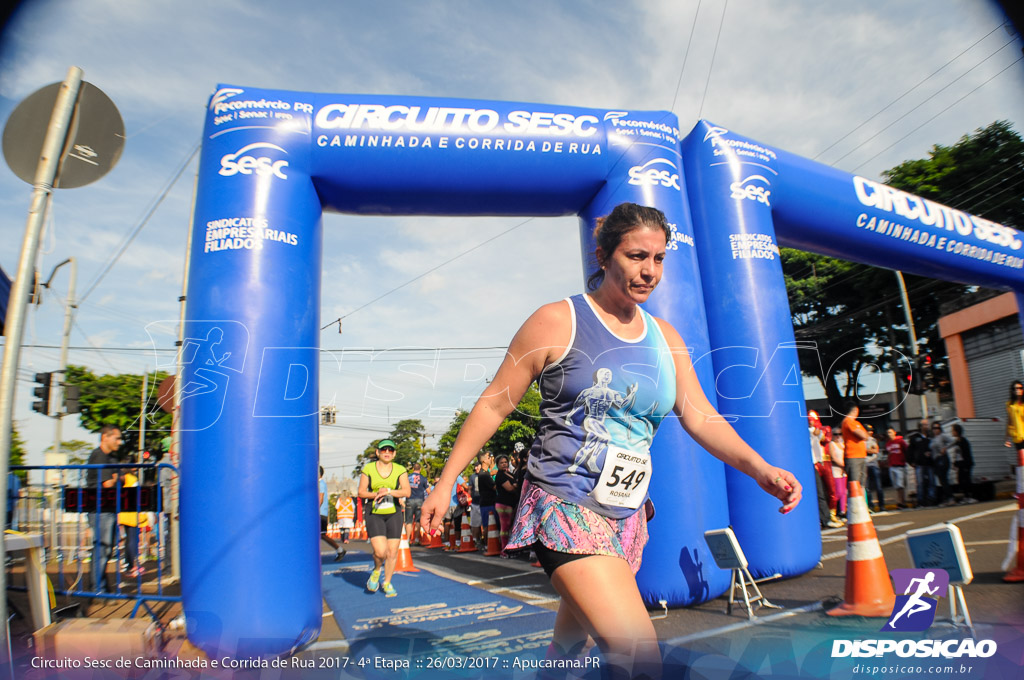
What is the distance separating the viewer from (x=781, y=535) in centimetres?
537

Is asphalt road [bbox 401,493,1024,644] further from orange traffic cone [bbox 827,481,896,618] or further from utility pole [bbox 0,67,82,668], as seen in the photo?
utility pole [bbox 0,67,82,668]

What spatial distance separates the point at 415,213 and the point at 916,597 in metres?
4.43

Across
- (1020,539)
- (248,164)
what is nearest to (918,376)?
(1020,539)

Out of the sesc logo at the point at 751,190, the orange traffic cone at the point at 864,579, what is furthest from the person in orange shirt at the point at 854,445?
the orange traffic cone at the point at 864,579

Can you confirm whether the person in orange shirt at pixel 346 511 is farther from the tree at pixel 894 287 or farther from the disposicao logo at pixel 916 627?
the disposicao logo at pixel 916 627

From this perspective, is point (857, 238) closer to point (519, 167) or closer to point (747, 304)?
point (747, 304)

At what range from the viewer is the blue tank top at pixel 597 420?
2.09 meters

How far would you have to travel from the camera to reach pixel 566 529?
77.8 inches

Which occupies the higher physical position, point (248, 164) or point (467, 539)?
point (248, 164)

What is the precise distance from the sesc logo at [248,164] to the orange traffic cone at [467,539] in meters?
8.62

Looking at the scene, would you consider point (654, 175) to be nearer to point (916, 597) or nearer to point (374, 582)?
point (916, 597)

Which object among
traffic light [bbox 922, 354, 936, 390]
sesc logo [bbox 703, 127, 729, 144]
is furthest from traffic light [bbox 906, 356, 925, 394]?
sesc logo [bbox 703, 127, 729, 144]

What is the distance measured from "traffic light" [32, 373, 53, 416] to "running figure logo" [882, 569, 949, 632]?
27.6 ft

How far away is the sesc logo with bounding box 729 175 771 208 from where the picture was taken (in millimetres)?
5828
